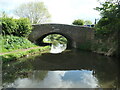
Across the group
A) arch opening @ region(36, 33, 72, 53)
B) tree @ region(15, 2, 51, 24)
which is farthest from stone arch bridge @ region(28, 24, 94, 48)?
tree @ region(15, 2, 51, 24)

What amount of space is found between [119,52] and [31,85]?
8.86 m

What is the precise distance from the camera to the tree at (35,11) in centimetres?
2788

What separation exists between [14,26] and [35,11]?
52.4 ft

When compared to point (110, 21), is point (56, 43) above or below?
below

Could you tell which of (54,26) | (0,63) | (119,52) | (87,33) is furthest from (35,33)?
(119,52)

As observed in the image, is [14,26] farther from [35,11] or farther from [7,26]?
[35,11]

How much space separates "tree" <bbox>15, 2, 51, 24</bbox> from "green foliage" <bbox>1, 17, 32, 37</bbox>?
543 inches

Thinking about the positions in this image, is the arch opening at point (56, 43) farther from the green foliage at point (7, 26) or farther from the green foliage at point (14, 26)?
the green foliage at point (7, 26)

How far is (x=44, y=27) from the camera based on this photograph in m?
17.6

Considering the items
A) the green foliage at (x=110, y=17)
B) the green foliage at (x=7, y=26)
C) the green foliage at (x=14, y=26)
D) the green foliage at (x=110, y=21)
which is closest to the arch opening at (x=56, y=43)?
the green foliage at (x=14, y=26)

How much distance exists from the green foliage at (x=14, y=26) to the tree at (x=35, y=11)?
13.8 metres

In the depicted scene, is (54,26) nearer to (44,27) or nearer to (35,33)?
(44,27)

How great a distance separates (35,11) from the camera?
28266mm

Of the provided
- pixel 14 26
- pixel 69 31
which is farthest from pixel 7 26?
pixel 69 31
